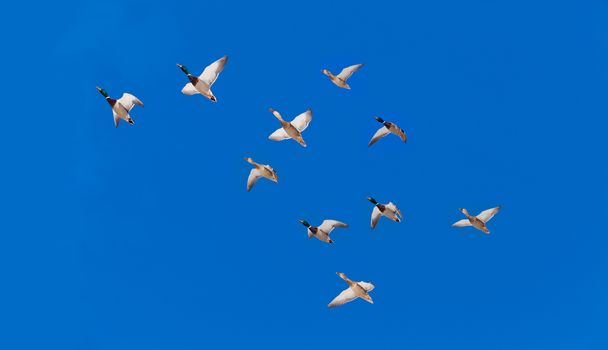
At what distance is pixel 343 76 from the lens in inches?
1938

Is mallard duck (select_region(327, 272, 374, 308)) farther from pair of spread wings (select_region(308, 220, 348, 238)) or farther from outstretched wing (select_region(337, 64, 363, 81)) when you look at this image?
outstretched wing (select_region(337, 64, 363, 81))

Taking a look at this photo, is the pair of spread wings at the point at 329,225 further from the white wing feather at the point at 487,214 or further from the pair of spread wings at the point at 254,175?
the white wing feather at the point at 487,214

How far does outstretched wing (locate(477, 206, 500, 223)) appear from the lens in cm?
5047

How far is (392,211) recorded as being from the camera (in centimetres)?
5028

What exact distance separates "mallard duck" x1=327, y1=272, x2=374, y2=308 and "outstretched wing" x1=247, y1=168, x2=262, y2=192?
18.1 feet

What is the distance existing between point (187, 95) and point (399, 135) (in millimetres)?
10251

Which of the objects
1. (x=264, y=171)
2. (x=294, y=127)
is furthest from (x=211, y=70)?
(x=264, y=171)

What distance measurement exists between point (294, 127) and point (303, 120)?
621 millimetres

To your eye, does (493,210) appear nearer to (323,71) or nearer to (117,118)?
(323,71)

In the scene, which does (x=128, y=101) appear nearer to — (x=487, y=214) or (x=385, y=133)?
(x=385, y=133)

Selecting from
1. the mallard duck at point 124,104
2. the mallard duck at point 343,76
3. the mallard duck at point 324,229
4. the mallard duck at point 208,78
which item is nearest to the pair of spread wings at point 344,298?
the mallard duck at point 324,229

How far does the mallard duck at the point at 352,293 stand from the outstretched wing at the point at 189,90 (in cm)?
1042

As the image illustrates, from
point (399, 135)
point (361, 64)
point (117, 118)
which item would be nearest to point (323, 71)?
point (361, 64)

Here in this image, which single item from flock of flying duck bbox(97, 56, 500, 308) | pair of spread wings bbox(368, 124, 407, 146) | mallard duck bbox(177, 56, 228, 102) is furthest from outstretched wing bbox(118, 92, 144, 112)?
pair of spread wings bbox(368, 124, 407, 146)
